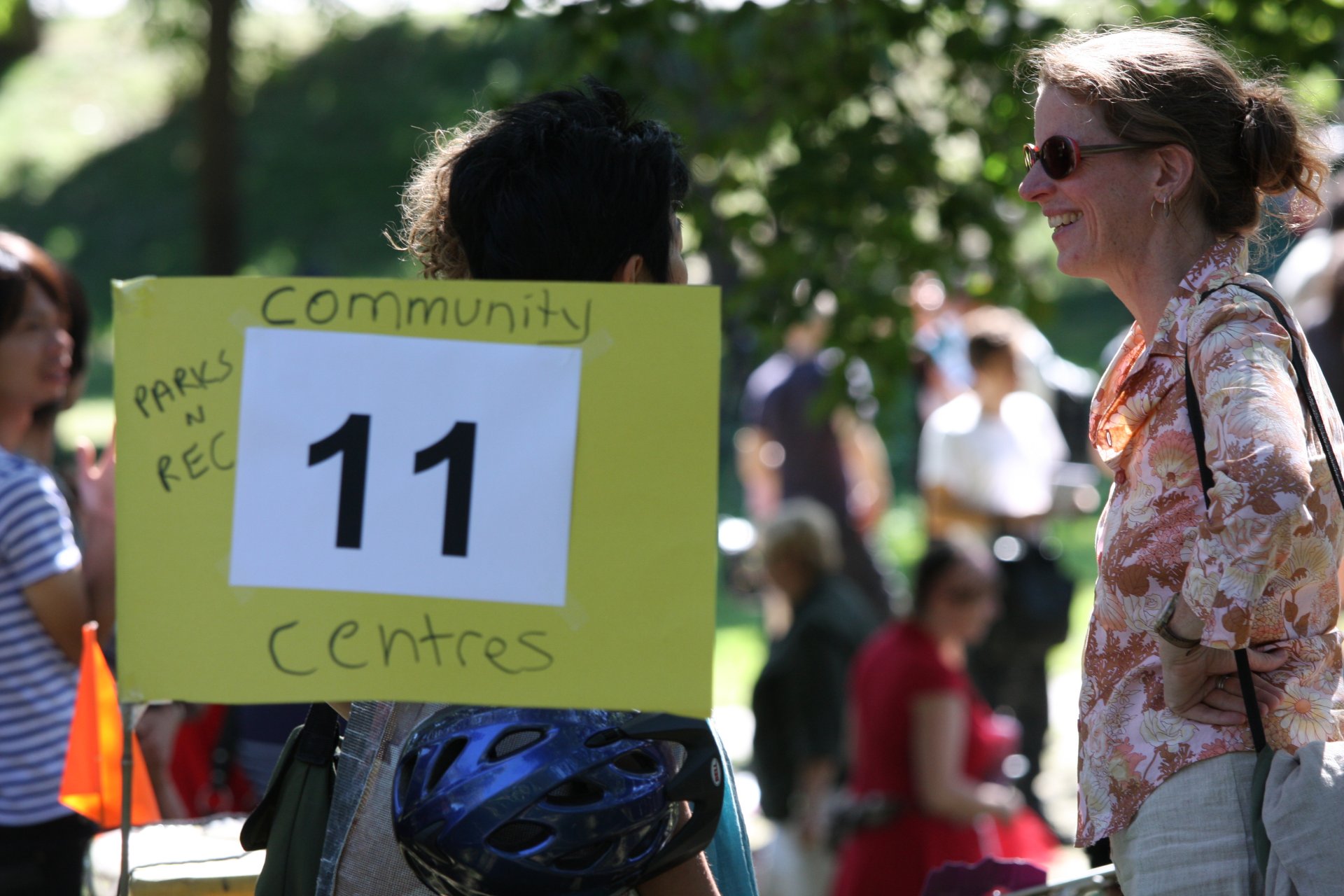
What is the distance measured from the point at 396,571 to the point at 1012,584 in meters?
5.33

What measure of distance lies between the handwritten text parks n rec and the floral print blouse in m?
0.82

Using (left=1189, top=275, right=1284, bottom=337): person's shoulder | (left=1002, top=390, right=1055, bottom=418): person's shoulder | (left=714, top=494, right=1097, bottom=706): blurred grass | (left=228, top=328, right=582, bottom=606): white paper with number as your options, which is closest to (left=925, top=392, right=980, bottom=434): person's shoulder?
(left=1002, top=390, right=1055, bottom=418): person's shoulder

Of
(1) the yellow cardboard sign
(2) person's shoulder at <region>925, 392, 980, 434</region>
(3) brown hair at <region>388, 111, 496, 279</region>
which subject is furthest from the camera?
(2) person's shoulder at <region>925, 392, 980, 434</region>

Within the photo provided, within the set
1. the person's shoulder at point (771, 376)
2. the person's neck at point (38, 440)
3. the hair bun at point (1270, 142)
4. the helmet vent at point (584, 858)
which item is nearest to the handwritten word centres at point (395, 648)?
the helmet vent at point (584, 858)

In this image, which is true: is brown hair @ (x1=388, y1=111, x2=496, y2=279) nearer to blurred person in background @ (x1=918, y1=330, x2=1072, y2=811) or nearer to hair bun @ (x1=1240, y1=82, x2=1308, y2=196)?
hair bun @ (x1=1240, y1=82, x2=1308, y2=196)

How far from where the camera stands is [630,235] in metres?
1.80

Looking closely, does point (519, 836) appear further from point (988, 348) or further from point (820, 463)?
point (820, 463)

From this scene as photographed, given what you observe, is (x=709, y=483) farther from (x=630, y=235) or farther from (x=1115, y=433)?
(x=1115, y=433)

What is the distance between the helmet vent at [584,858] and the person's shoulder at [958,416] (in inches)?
220

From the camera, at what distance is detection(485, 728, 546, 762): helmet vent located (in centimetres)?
165

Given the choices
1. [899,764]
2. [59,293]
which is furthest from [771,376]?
[59,293]

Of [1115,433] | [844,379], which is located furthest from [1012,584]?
→ [1115,433]

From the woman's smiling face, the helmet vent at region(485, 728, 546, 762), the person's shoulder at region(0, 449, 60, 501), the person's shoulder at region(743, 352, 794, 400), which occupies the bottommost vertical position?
the helmet vent at region(485, 728, 546, 762)

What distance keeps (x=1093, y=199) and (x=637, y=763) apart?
40.3 inches
